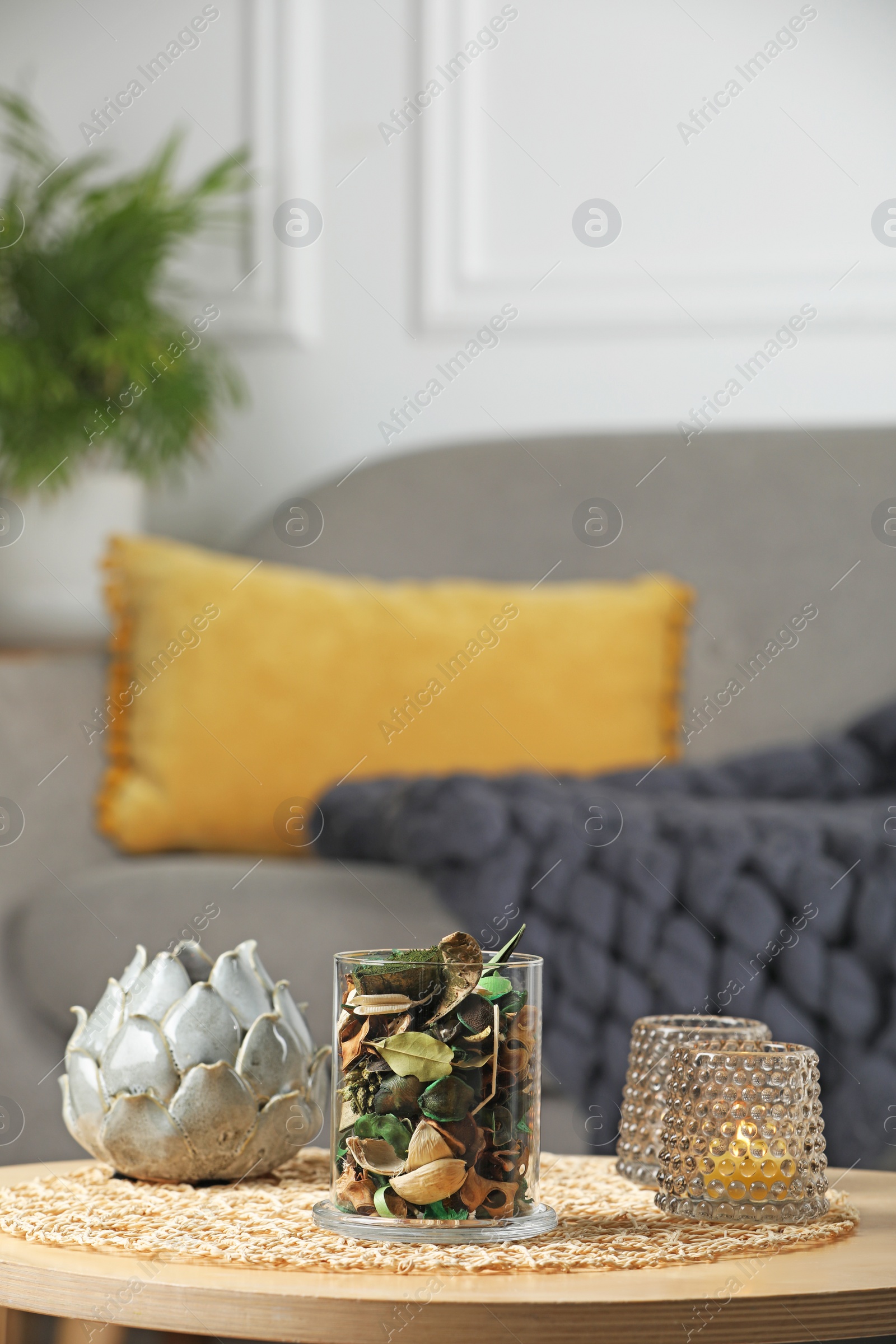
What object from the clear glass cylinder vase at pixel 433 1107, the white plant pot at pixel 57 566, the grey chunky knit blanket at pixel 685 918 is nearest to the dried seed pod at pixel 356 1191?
the clear glass cylinder vase at pixel 433 1107

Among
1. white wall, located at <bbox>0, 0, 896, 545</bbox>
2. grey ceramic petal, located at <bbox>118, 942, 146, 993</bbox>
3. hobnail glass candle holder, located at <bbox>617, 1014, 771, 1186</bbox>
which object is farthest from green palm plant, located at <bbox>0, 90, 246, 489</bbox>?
hobnail glass candle holder, located at <bbox>617, 1014, 771, 1186</bbox>

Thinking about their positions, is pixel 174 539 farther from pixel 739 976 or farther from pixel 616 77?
pixel 739 976

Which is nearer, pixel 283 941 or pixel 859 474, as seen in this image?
pixel 283 941

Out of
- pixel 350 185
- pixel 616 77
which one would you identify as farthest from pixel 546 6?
pixel 350 185

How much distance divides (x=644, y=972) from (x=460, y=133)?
153 centimetres

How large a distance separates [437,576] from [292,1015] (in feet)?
4.00

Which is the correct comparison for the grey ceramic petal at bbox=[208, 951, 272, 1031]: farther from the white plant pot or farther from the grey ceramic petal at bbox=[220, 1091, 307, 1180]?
the white plant pot

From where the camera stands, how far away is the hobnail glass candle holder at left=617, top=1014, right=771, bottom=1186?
2.45 ft

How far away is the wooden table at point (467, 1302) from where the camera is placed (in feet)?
1.67

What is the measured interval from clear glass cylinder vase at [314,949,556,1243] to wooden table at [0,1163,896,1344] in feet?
0.17

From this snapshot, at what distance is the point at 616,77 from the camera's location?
222 cm

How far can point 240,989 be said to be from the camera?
732 mm

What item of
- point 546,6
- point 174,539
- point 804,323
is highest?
point 546,6

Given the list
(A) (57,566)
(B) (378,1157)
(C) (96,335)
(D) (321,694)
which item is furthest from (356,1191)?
(C) (96,335)
